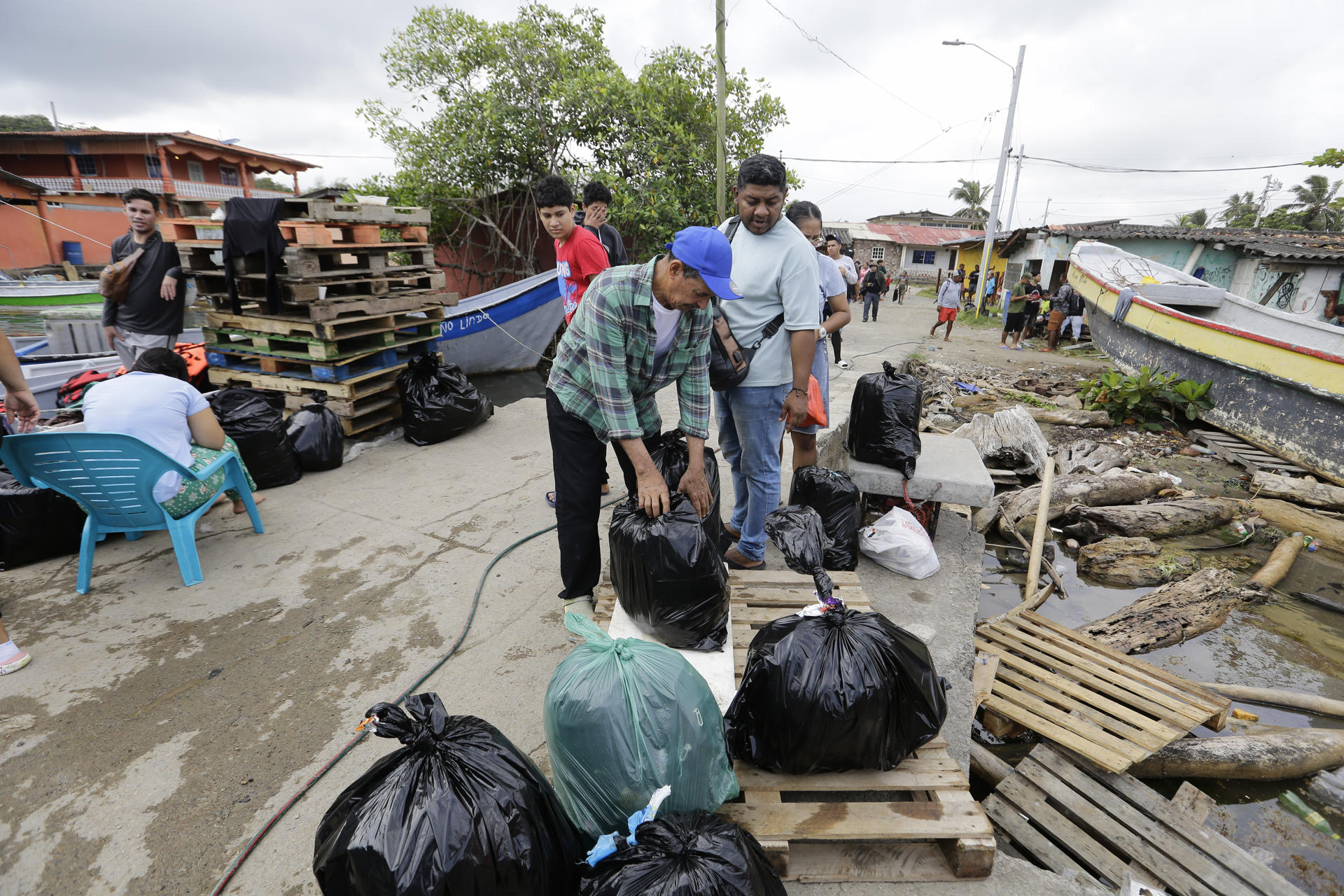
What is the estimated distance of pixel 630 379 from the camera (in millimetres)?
2336

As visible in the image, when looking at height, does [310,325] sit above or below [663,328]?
below

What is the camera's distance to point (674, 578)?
2055mm

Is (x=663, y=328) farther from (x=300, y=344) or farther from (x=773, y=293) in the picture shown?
(x=300, y=344)

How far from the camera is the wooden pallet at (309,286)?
4.61 metres

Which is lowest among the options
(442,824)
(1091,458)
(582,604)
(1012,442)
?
(1091,458)

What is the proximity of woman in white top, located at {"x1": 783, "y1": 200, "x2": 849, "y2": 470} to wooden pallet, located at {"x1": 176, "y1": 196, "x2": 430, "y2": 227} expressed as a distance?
11.0 ft

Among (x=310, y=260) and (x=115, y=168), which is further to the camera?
(x=115, y=168)

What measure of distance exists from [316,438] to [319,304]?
1027 millimetres

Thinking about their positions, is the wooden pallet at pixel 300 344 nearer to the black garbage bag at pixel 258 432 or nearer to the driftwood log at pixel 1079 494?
the black garbage bag at pixel 258 432

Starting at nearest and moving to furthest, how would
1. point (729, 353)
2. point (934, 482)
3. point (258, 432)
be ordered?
point (729, 353) → point (934, 482) → point (258, 432)

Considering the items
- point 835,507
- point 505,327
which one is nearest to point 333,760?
point 835,507

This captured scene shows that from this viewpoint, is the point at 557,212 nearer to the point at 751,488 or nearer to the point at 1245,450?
the point at 751,488

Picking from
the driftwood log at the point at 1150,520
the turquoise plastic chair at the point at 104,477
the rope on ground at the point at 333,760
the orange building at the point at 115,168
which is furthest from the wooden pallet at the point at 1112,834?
the orange building at the point at 115,168

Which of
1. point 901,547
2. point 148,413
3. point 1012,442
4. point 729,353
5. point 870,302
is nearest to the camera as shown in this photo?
point 729,353
